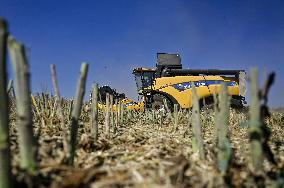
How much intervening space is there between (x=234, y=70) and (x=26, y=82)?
43.9ft

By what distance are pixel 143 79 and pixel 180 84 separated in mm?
2055

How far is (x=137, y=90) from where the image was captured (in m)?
16.0

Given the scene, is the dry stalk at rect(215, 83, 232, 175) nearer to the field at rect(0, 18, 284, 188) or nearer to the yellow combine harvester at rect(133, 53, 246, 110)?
the field at rect(0, 18, 284, 188)

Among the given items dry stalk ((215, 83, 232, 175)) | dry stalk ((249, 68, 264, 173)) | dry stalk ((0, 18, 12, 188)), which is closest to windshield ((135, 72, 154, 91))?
dry stalk ((215, 83, 232, 175))

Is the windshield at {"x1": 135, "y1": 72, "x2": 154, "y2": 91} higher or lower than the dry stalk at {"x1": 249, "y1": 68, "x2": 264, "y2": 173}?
higher

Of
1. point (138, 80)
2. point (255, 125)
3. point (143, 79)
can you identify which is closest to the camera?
point (255, 125)

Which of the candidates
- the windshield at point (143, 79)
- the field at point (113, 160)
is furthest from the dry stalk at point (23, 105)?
the windshield at point (143, 79)

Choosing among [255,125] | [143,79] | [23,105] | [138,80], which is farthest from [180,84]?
[23,105]

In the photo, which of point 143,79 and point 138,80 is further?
point 138,80

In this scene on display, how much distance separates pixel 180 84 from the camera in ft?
46.2

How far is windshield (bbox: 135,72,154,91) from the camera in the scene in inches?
609

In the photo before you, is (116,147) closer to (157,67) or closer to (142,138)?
(142,138)

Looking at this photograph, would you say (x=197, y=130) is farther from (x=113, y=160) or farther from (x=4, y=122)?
(x=4, y=122)

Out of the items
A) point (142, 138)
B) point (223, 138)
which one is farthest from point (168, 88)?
point (223, 138)
